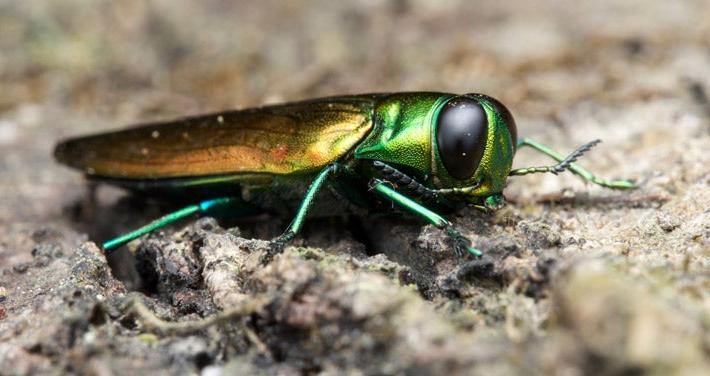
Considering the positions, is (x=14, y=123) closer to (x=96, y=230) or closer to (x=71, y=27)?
(x=71, y=27)

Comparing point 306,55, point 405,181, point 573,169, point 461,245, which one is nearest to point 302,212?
point 405,181

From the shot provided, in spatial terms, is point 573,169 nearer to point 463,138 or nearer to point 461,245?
point 463,138

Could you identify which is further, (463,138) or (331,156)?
(331,156)

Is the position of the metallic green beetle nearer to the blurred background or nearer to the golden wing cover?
the golden wing cover

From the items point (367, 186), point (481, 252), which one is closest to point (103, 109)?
point (367, 186)

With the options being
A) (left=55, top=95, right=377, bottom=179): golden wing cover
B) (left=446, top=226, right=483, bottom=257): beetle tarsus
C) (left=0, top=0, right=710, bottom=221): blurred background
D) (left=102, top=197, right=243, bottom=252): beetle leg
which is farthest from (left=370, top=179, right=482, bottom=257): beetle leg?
(left=0, top=0, right=710, bottom=221): blurred background

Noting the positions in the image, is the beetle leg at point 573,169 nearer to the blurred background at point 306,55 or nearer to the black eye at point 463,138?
the black eye at point 463,138
